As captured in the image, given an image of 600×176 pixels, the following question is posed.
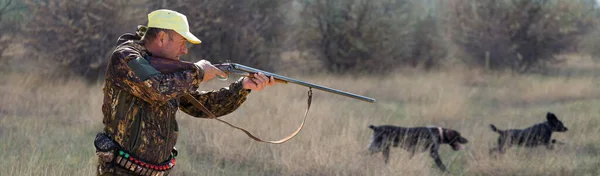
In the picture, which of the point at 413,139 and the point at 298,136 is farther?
the point at 413,139

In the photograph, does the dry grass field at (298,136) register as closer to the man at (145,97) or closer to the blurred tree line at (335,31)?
the blurred tree line at (335,31)

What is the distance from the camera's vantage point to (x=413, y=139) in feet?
24.5

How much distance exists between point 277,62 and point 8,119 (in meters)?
11.3

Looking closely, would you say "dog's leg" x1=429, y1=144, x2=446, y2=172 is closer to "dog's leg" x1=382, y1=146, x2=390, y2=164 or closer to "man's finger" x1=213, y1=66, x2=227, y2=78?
"dog's leg" x1=382, y1=146, x2=390, y2=164

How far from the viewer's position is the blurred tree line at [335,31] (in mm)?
13781

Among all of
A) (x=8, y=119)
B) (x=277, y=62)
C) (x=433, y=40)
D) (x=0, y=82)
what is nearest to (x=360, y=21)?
(x=277, y=62)

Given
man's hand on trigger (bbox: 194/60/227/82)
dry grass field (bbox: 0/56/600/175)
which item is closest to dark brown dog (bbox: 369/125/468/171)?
dry grass field (bbox: 0/56/600/175)

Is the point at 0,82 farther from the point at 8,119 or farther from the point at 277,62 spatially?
the point at 277,62

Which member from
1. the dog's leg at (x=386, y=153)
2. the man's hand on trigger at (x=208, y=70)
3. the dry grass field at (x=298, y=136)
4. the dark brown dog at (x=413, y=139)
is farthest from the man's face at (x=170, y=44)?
the dark brown dog at (x=413, y=139)

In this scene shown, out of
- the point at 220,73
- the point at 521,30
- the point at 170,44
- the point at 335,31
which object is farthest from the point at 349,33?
the point at 170,44

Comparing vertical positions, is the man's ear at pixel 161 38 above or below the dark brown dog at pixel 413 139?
above

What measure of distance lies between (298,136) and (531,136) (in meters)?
2.72

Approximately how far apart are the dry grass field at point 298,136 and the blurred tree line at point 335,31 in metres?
1.01

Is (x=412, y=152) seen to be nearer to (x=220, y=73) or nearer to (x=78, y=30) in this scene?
(x=220, y=73)
